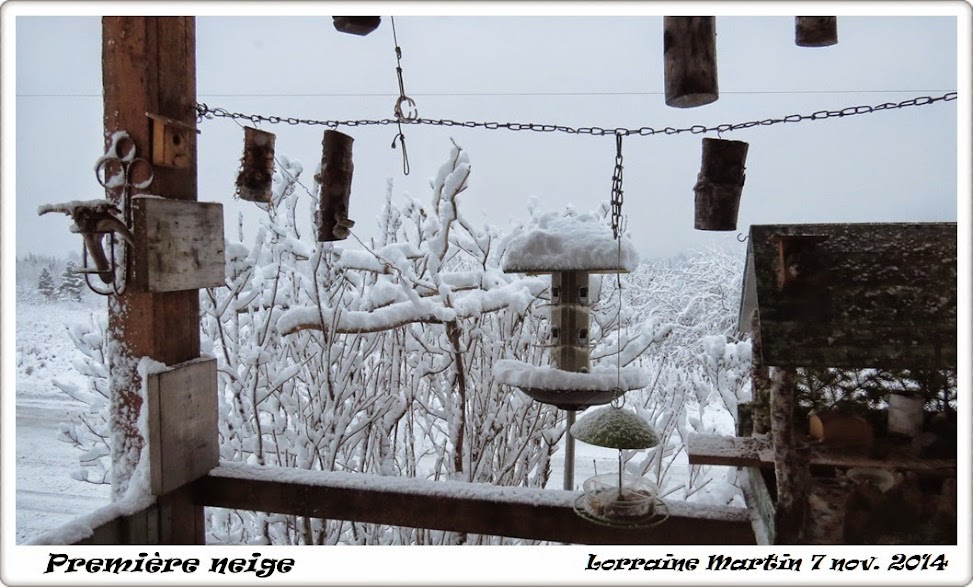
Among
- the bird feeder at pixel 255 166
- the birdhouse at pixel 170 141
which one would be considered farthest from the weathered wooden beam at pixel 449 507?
the birdhouse at pixel 170 141

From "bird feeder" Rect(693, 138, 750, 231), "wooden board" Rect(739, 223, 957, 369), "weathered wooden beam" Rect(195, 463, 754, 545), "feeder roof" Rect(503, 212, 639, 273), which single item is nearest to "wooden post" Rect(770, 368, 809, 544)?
"wooden board" Rect(739, 223, 957, 369)

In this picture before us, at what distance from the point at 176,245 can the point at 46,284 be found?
2.89 metres

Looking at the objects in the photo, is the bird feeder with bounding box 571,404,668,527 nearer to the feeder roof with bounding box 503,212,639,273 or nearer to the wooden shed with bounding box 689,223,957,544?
the wooden shed with bounding box 689,223,957,544

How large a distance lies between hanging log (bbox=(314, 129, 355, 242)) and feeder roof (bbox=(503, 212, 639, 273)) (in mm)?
666

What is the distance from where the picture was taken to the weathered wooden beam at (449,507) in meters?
1.98

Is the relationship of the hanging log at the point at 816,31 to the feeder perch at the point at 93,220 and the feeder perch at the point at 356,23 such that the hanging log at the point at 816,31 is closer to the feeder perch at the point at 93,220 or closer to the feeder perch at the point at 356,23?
the feeder perch at the point at 356,23

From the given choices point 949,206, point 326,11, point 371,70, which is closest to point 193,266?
point 326,11

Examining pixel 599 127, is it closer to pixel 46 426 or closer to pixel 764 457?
pixel 764 457

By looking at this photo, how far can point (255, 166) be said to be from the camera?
7.50 feet

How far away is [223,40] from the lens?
9.68ft

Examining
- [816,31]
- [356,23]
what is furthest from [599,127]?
[356,23]

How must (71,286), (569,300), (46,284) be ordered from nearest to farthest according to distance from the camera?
(569,300) → (46,284) → (71,286)

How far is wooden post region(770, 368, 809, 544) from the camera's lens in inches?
64.9

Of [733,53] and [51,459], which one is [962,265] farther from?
[51,459]
